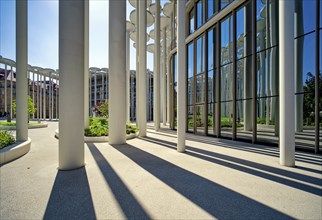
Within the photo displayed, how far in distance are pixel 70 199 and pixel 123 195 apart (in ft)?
3.49

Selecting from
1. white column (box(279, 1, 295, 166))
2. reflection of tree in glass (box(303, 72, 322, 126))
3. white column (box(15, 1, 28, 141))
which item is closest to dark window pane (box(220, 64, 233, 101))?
reflection of tree in glass (box(303, 72, 322, 126))

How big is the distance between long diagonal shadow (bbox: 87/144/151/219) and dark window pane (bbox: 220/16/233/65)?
10853 millimetres

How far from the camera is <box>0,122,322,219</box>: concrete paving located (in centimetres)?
337

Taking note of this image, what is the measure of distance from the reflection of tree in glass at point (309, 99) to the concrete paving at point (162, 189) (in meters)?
2.56

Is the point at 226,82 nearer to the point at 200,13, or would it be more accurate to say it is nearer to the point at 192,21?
the point at 200,13

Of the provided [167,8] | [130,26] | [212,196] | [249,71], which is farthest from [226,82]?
[130,26]

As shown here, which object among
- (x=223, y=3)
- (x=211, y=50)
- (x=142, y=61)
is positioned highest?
(x=223, y=3)

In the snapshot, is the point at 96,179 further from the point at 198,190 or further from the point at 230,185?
the point at 230,185

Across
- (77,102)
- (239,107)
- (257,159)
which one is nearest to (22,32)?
(77,102)

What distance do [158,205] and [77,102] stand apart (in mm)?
3863

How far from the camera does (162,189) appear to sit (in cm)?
435

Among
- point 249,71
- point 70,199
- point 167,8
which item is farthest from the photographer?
point 167,8

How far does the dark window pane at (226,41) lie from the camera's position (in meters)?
12.8

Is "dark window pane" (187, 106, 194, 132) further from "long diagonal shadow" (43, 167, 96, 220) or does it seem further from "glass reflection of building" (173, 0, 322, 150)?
"long diagonal shadow" (43, 167, 96, 220)
